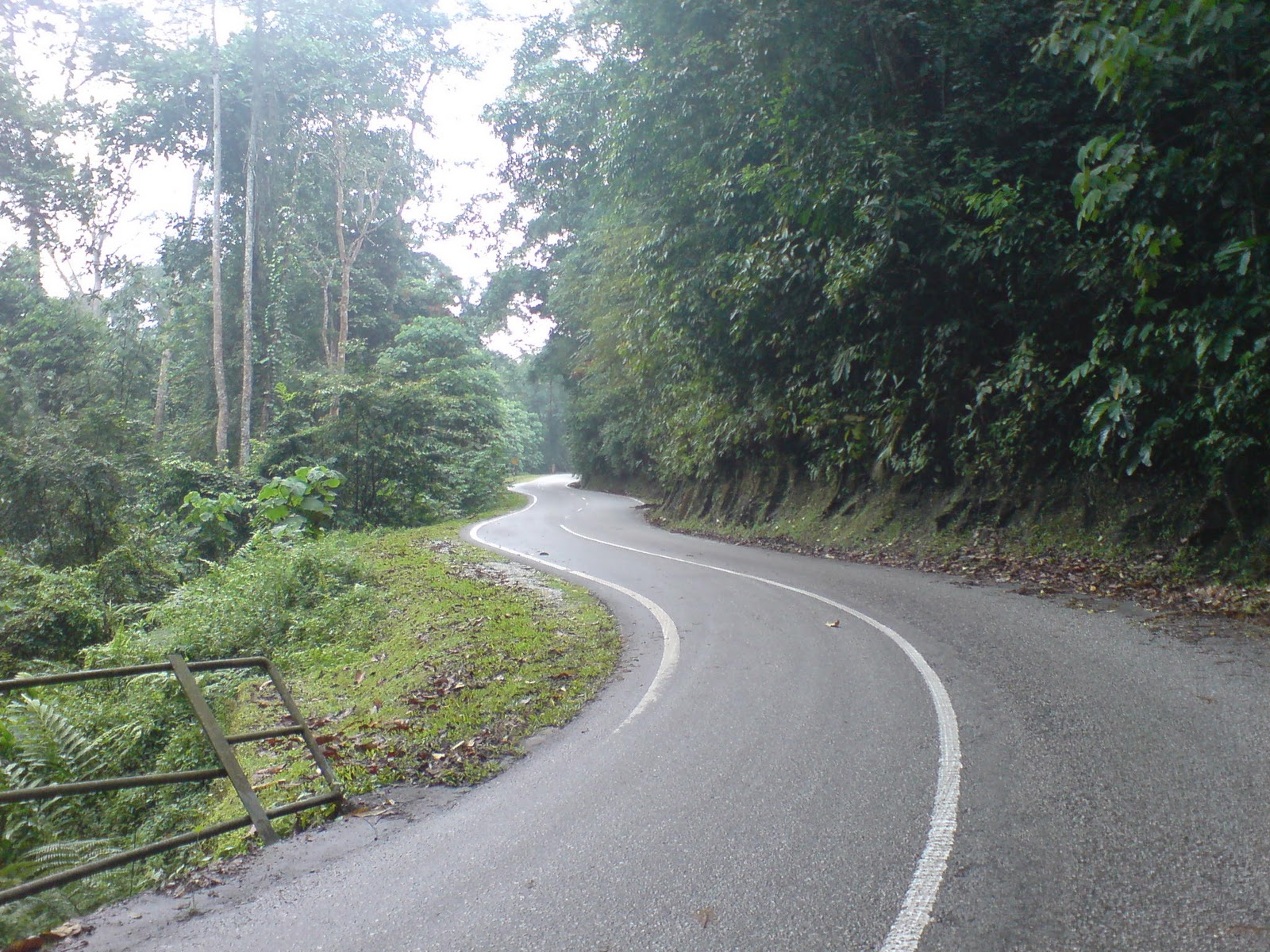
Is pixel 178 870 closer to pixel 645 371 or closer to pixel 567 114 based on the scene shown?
pixel 645 371

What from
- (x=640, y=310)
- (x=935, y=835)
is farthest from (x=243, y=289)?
(x=935, y=835)

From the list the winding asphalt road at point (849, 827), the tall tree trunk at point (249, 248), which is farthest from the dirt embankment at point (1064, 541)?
the tall tree trunk at point (249, 248)

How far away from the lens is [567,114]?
73.8 ft

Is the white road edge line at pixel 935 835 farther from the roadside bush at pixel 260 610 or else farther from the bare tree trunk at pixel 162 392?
the bare tree trunk at pixel 162 392

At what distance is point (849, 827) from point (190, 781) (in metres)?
3.48

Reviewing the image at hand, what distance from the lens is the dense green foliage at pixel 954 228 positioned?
854 cm

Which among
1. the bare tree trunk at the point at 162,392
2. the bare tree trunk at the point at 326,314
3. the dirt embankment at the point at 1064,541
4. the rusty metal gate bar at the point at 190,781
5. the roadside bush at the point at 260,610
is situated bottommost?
the roadside bush at the point at 260,610

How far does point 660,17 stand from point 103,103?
77.2 feet

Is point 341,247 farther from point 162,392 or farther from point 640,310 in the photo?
point 640,310

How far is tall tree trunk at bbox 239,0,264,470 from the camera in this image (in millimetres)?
25688

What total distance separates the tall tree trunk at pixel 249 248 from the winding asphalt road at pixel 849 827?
22.9 m

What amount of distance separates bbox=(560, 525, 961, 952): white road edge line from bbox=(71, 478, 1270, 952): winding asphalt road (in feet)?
0.04

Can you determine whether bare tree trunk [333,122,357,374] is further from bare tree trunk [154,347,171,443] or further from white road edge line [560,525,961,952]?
white road edge line [560,525,961,952]

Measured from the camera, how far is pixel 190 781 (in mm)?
4285
